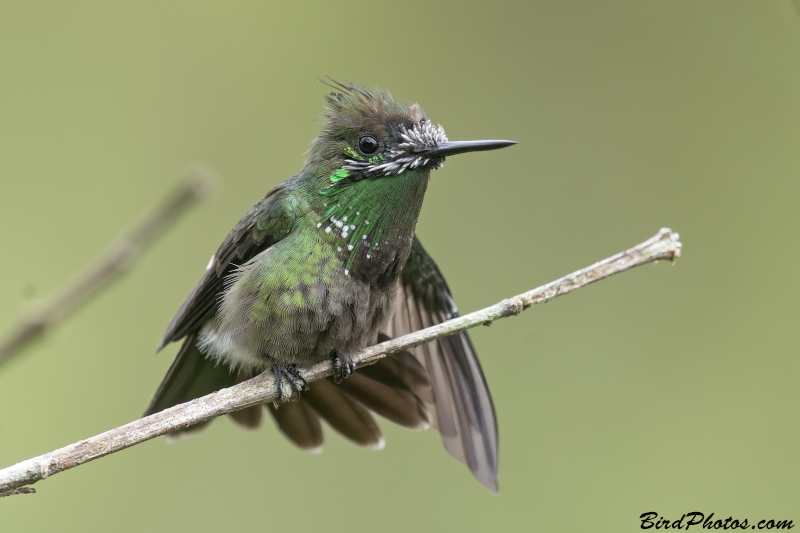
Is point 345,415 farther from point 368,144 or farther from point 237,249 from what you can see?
point 368,144

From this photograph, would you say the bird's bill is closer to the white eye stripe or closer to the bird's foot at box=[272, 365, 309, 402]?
the white eye stripe

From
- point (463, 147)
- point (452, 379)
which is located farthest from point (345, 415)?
point (463, 147)

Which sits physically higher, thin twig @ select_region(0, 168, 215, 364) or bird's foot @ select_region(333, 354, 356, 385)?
thin twig @ select_region(0, 168, 215, 364)

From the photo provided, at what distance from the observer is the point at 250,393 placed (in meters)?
3.23

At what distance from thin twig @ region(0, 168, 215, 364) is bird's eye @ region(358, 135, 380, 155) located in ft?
3.47

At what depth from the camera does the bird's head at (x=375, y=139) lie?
3.36 m

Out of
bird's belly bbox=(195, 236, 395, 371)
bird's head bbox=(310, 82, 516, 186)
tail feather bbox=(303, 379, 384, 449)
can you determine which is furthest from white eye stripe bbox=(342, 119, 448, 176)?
tail feather bbox=(303, 379, 384, 449)

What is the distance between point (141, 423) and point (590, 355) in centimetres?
403

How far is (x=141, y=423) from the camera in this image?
278 centimetres

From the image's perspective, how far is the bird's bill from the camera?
316 cm

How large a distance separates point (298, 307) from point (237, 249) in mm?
537

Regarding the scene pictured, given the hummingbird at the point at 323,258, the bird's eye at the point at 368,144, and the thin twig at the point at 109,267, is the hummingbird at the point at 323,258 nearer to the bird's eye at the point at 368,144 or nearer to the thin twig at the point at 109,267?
the bird's eye at the point at 368,144

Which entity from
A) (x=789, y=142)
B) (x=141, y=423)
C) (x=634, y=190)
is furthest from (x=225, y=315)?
(x=789, y=142)

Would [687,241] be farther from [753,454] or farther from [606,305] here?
[753,454]
